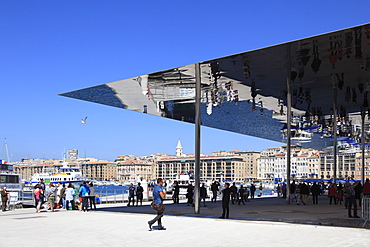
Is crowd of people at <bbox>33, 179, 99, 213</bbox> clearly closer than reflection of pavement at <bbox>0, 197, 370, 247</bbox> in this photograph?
No

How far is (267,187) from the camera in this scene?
17550cm

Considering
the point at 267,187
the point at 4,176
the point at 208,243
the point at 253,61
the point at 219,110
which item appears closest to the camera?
the point at 208,243

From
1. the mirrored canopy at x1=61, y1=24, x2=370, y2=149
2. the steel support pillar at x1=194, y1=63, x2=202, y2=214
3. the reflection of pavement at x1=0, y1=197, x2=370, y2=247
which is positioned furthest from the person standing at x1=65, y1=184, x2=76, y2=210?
the steel support pillar at x1=194, y1=63, x2=202, y2=214

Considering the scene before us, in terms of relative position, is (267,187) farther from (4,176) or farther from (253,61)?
(253,61)

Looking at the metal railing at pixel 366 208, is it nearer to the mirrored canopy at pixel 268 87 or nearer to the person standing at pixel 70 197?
the mirrored canopy at pixel 268 87

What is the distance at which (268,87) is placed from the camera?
2319 cm

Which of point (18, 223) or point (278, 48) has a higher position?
point (278, 48)

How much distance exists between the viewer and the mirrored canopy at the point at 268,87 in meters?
16.5

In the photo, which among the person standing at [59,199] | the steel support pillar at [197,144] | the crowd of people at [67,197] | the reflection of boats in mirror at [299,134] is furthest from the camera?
the reflection of boats in mirror at [299,134]

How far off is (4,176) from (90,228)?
21.0 metres

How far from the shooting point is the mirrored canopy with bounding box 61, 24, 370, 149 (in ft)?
54.1

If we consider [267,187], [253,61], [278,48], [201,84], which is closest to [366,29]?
[278,48]

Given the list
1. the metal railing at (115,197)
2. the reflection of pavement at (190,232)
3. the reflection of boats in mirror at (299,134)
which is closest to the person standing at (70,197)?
the metal railing at (115,197)

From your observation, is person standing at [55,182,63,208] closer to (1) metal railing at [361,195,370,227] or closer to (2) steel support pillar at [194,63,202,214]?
(2) steel support pillar at [194,63,202,214]
